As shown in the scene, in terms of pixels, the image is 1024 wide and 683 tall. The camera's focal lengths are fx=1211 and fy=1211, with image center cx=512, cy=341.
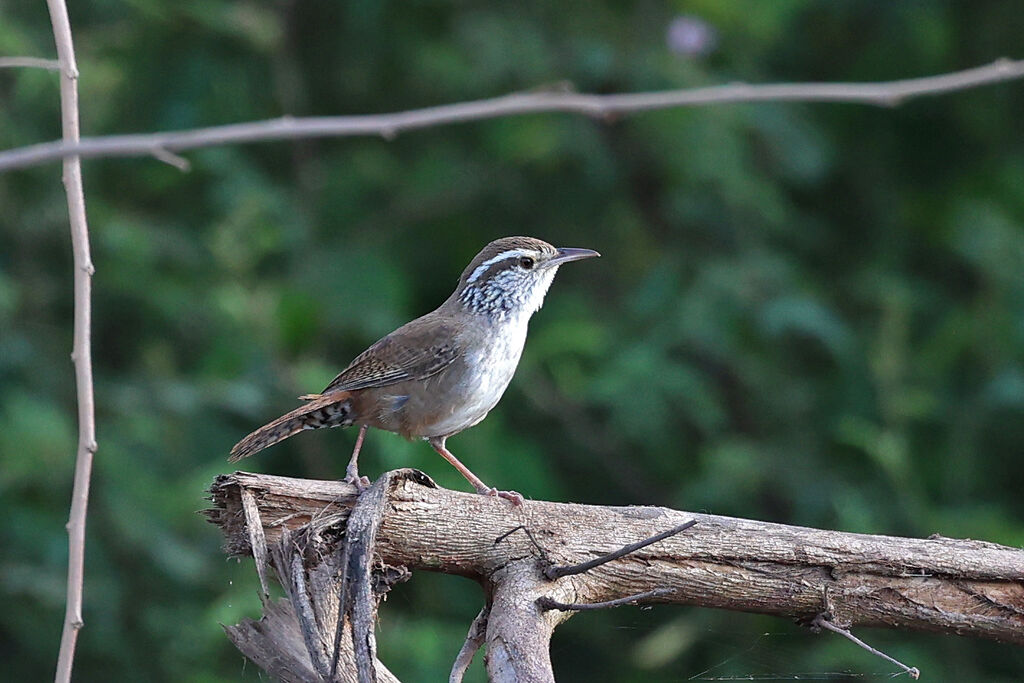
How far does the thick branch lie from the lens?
243 centimetres

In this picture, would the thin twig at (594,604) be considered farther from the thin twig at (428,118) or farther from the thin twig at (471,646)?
the thin twig at (428,118)

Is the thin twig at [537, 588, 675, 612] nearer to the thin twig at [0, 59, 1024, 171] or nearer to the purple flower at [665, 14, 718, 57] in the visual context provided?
the thin twig at [0, 59, 1024, 171]

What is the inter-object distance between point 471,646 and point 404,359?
130 cm

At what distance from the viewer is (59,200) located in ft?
19.5

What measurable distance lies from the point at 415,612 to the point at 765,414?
6.58ft

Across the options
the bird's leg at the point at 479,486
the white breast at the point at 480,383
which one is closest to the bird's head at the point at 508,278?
the white breast at the point at 480,383

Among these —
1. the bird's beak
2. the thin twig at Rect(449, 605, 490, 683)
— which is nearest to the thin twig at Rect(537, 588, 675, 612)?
the thin twig at Rect(449, 605, 490, 683)

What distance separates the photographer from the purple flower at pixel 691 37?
5.96m

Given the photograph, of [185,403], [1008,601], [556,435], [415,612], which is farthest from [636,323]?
[1008,601]

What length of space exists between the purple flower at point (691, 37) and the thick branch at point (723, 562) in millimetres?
3831

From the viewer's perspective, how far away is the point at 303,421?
3.40 metres

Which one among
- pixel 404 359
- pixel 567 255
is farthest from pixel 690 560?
pixel 567 255

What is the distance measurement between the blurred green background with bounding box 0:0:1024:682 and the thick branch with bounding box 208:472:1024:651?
2520 millimetres

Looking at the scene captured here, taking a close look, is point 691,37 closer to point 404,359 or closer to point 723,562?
point 404,359
